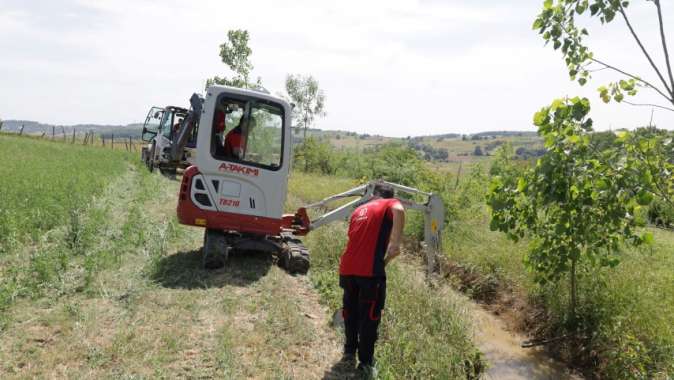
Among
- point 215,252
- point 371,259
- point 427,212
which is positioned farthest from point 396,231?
point 215,252

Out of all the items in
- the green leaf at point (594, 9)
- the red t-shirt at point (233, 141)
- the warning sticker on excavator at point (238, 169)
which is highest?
the green leaf at point (594, 9)

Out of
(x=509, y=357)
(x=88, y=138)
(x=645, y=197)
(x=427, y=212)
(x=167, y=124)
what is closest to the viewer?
(x=645, y=197)

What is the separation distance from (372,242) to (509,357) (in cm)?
358

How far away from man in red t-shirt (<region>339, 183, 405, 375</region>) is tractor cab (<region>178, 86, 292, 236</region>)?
10.4 feet

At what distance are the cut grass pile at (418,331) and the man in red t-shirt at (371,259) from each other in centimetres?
34

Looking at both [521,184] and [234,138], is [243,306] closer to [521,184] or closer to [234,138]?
[234,138]

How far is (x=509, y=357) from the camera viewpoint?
700cm

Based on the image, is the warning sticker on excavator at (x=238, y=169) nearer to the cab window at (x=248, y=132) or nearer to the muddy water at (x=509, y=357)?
the cab window at (x=248, y=132)

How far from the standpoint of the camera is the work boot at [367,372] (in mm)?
4738

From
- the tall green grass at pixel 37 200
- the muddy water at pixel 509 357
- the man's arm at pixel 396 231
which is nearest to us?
the man's arm at pixel 396 231

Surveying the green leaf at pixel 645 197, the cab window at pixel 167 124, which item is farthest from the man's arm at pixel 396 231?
the cab window at pixel 167 124

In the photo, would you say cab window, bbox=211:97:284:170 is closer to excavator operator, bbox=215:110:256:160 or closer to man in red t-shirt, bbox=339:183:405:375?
excavator operator, bbox=215:110:256:160


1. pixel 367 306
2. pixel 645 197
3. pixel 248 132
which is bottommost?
pixel 367 306

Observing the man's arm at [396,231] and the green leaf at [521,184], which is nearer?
the man's arm at [396,231]
